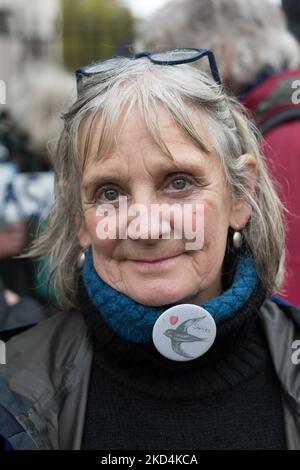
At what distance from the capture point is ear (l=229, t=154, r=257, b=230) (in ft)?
5.77

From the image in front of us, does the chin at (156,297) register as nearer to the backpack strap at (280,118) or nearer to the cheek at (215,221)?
the cheek at (215,221)

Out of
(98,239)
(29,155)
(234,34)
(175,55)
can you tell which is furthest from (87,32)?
(98,239)

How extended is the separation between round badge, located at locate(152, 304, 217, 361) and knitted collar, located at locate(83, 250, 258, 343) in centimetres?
2

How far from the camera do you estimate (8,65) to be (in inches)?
254

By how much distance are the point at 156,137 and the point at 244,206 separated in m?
0.35

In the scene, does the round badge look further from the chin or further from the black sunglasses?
the black sunglasses

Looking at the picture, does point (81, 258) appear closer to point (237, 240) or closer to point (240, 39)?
point (237, 240)

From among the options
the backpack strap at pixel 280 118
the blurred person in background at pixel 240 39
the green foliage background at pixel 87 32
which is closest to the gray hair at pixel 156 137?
the backpack strap at pixel 280 118

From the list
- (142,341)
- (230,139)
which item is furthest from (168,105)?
(142,341)

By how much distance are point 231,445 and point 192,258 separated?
0.45 meters

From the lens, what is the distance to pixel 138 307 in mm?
1593

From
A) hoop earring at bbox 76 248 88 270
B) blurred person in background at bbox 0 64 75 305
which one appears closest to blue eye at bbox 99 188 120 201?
hoop earring at bbox 76 248 88 270

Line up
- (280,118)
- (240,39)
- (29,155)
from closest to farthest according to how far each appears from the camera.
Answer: (280,118), (240,39), (29,155)

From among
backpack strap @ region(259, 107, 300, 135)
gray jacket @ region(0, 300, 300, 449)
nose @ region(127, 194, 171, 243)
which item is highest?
backpack strap @ region(259, 107, 300, 135)
